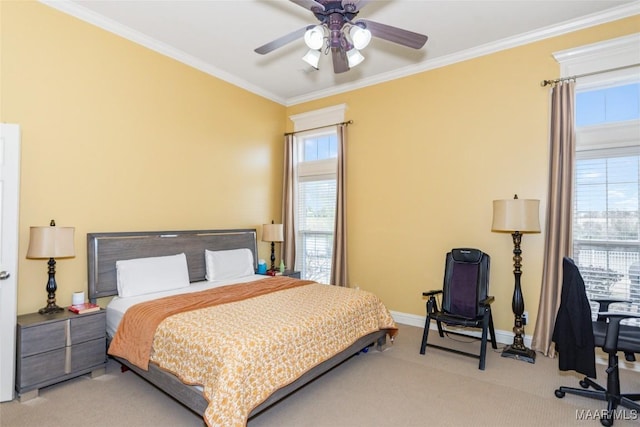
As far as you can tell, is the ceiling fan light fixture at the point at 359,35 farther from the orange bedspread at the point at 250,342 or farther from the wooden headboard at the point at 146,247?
the wooden headboard at the point at 146,247

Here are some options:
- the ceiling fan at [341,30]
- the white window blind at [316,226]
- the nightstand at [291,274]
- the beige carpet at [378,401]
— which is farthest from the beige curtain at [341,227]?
the ceiling fan at [341,30]

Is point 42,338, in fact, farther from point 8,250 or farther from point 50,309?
point 8,250

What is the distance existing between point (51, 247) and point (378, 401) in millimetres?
2895

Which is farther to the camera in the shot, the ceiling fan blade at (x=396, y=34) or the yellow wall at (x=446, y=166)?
the yellow wall at (x=446, y=166)

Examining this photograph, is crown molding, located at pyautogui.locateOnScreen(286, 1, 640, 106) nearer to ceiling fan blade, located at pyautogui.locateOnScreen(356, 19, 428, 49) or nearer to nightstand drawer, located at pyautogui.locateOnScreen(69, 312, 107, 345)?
ceiling fan blade, located at pyautogui.locateOnScreen(356, 19, 428, 49)

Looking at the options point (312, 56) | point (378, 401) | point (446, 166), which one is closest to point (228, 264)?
point (378, 401)

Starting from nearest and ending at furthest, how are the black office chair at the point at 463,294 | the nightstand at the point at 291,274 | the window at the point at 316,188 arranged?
the black office chair at the point at 463,294
the nightstand at the point at 291,274
the window at the point at 316,188

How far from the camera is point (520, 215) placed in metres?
3.33

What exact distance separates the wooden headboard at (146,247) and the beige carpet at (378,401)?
83 centimetres

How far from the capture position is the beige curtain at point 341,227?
489 cm

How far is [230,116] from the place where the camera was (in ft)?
15.8

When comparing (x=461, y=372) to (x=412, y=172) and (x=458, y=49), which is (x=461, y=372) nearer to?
(x=412, y=172)

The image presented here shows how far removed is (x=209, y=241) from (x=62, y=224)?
1556 mm

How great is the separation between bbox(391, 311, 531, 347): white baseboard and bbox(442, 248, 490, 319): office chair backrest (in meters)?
0.57
